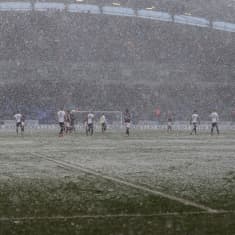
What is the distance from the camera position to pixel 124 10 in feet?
209

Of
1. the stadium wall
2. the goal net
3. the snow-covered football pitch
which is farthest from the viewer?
the stadium wall

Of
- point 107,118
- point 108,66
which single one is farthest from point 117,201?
point 108,66

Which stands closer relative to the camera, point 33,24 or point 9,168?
point 9,168

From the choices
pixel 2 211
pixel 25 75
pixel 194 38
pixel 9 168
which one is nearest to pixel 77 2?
pixel 25 75

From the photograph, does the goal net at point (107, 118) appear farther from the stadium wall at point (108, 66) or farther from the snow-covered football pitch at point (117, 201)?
the snow-covered football pitch at point (117, 201)

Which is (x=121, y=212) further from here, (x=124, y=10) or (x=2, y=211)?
(x=124, y=10)

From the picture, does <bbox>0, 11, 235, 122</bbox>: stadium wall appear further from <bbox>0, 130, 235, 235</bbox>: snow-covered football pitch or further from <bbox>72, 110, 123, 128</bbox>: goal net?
<bbox>0, 130, 235, 235</bbox>: snow-covered football pitch

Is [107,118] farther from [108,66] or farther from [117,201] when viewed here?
[117,201]

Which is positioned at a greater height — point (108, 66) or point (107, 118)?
point (108, 66)

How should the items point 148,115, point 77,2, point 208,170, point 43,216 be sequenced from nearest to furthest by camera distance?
1. point 43,216
2. point 208,170
3. point 148,115
4. point 77,2

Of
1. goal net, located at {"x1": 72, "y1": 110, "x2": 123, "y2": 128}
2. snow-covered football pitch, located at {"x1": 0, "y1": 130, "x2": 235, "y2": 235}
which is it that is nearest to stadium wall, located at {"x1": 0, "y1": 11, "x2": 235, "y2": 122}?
goal net, located at {"x1": 72, "y1": 110, "x2": 123, "y2": 128}

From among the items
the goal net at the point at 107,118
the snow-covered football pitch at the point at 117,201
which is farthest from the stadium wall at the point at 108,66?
the snow-covered football pitch at the point at 117,201

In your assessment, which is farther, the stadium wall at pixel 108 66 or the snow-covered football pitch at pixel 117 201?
the stadium wall at pixel 108 66

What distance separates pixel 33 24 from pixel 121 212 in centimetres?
5759
